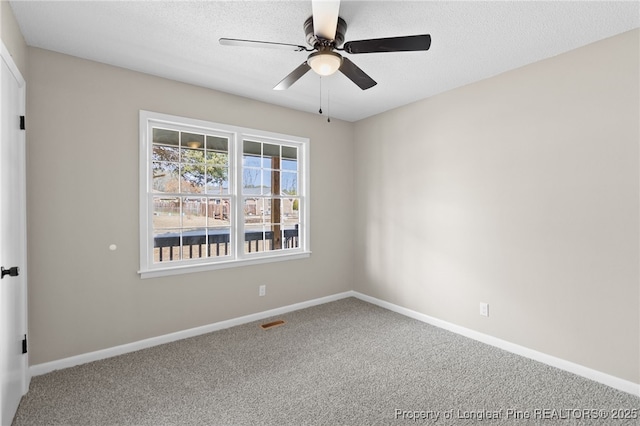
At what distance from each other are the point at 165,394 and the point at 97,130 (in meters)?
2.26

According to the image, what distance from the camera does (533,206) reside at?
2818 millimetres

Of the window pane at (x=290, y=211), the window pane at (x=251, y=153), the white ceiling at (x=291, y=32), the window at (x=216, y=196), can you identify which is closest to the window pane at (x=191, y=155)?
the window at (x=216, y=196)

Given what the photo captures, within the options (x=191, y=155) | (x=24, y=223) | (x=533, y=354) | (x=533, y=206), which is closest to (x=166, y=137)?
(x=191, y=155)

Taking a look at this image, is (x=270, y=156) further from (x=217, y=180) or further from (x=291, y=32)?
(x=291, y=32)

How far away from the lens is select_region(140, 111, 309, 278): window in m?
3.16

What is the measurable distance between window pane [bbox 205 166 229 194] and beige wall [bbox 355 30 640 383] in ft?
6.83

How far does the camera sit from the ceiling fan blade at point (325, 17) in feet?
5.56

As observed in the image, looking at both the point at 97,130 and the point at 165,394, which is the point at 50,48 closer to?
the point at 97,130

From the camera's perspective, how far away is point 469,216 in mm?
3301

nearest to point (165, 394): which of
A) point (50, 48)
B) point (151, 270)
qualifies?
point (151, 270)

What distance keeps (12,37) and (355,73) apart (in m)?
2.28

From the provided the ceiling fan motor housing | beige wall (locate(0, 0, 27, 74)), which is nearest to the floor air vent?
the ceiling fan motor housing

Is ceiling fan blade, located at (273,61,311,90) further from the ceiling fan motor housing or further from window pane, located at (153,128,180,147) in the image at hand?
window pane, located at (153,128,180,147)

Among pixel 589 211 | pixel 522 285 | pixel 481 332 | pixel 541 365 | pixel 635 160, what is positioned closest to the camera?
pixel 635 160
